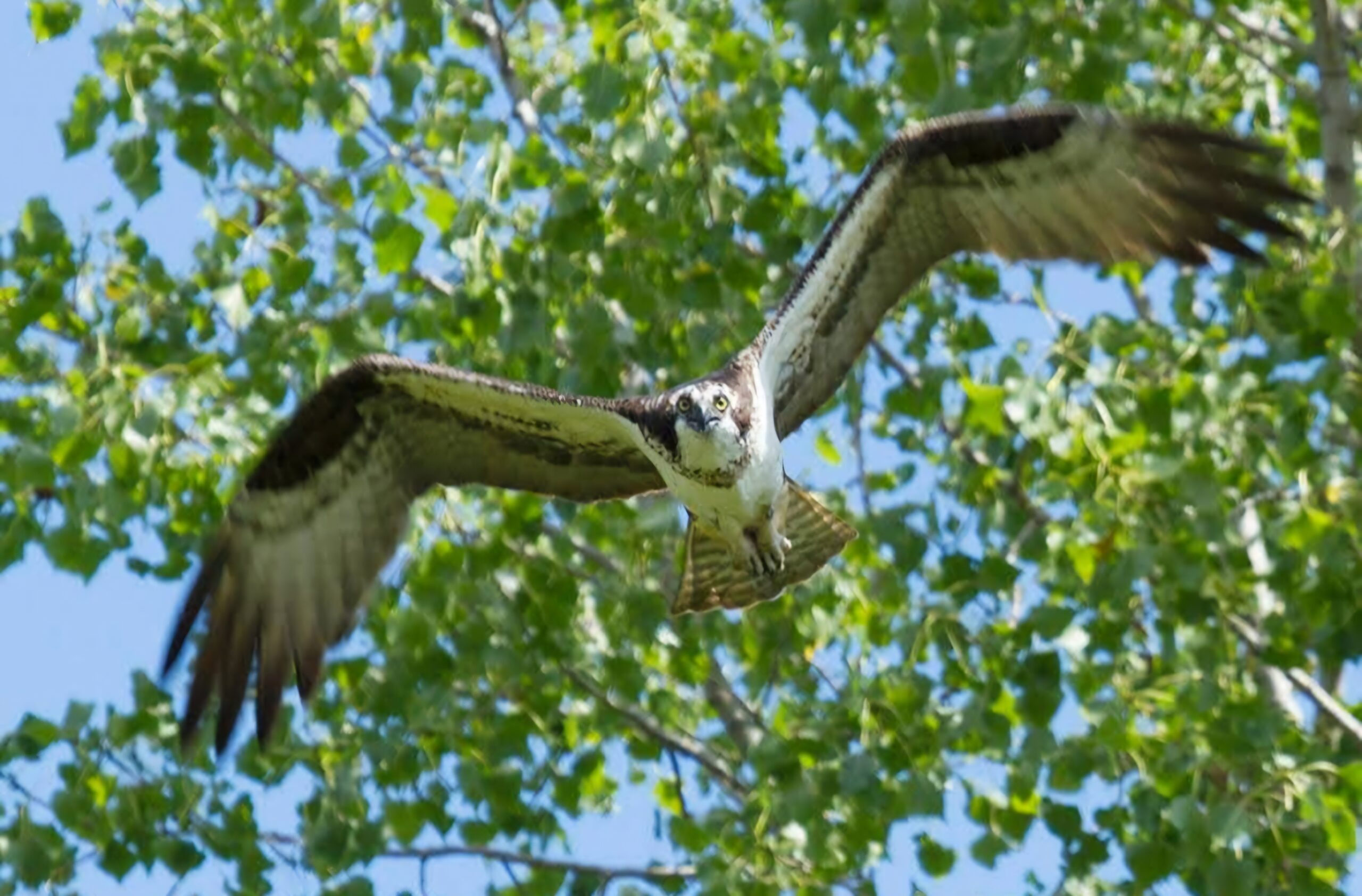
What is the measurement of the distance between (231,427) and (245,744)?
123 cm

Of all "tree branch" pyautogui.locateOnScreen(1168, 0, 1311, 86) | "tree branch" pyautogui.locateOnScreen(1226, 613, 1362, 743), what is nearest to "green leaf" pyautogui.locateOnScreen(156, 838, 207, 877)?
"tree branch" pyautogui.locateOnScreen(1226, 613, 1362, 743)

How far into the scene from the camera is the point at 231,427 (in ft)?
25.9

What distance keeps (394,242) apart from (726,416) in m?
1.19

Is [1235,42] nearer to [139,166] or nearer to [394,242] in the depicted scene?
[394,242]

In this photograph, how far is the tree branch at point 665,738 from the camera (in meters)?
8.84

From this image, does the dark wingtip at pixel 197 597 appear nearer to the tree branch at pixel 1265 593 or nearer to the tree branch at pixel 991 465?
the tree branch at pixel 991 465

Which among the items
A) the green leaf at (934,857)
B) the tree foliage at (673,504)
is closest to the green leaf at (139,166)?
the tree foliage at (673,504)

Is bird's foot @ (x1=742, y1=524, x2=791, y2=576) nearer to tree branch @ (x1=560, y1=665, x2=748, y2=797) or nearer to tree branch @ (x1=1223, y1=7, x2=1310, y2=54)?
tree branch @ (x1=560, y1=665, x2=748, y2=797)

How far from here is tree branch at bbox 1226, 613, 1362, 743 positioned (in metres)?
8.31

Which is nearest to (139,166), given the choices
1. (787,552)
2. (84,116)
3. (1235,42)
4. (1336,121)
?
(84,116)

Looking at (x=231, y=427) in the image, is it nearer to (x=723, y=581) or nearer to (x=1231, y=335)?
(x=723, y=581)

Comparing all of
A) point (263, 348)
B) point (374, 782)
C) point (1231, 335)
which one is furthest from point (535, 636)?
point (1231, 335)

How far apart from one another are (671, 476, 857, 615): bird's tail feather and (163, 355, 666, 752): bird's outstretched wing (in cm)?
28

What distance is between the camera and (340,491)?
8.45 m
